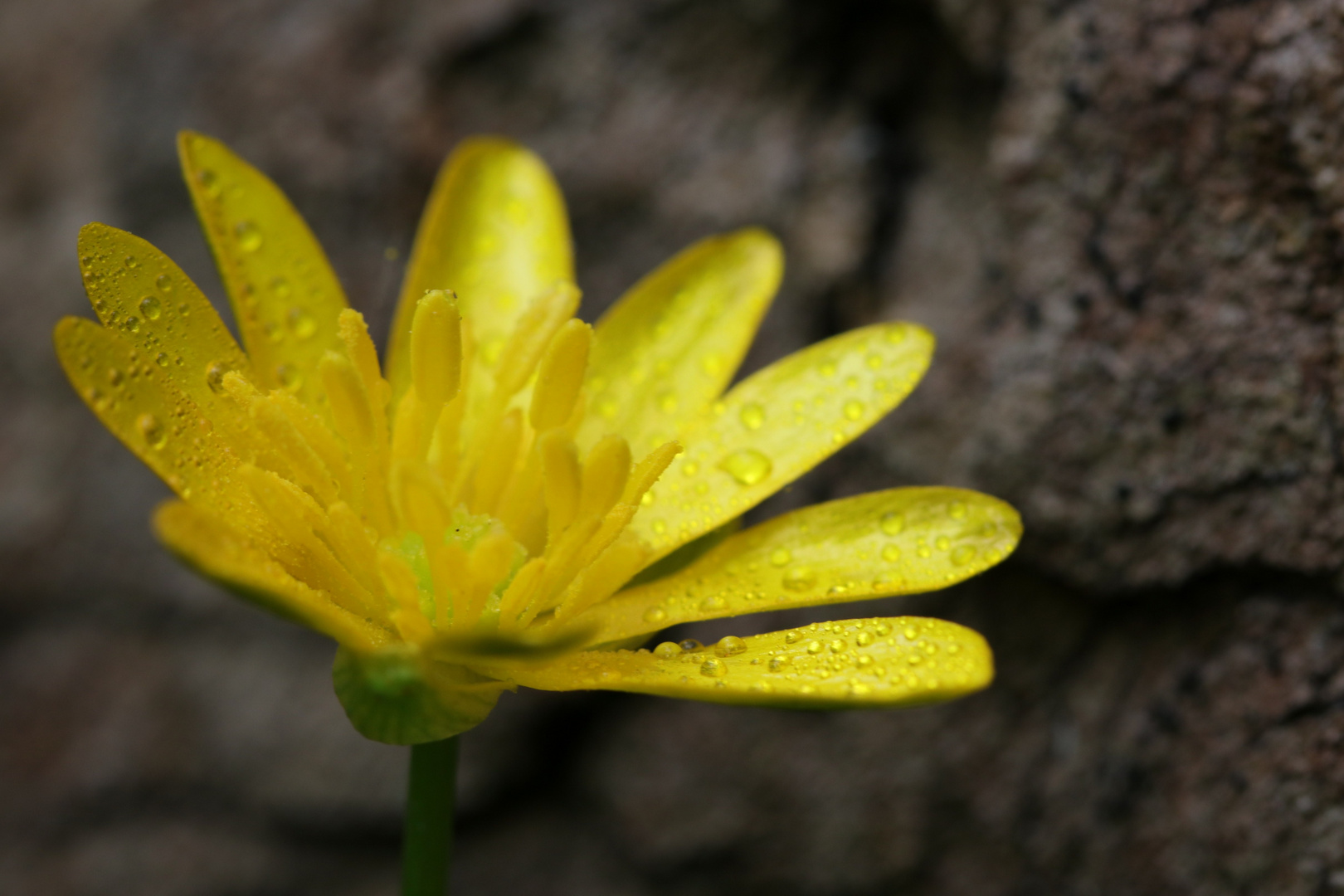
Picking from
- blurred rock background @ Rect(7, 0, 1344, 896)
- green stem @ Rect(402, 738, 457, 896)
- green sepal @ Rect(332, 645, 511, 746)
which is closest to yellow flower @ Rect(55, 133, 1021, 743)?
green sepal @ Rect(332, 645, 511, 746)

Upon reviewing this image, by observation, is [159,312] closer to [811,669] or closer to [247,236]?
[247,236]

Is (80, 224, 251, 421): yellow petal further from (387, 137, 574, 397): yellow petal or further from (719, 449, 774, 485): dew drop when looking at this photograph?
(719, 449, 774, 485): dew drop

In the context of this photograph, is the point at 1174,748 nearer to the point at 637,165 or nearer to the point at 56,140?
the point at 637,165

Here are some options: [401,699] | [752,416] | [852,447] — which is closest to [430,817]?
[401,699]

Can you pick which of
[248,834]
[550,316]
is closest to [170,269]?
[550,316]

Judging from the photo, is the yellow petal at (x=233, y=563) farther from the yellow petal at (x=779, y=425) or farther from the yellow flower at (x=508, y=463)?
the yellow petal at (x=779, y=425)

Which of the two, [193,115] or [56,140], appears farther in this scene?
[56,140]

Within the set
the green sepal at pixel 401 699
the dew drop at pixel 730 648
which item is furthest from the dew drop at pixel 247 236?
the dew drop at pixel 730 648
